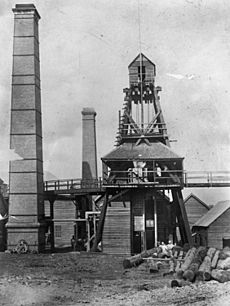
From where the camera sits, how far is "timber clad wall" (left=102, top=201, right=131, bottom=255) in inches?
971

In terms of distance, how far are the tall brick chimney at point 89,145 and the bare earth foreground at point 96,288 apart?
65.9 feet

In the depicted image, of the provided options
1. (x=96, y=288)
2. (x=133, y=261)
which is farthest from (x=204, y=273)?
(x=133, y=261)

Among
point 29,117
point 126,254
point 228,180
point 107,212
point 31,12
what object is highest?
point 31,12

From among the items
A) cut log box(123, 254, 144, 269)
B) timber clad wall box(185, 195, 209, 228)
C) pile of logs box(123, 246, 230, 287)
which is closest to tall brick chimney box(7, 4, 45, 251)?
pile of logs box(123, 246, 230, 287)

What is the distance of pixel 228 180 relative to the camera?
25.9 meters

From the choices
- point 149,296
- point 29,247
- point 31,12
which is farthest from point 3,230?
point 149,296

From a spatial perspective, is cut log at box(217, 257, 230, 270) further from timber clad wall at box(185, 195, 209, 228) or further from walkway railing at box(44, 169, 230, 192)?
timber clad wall at box(185, 195, 209, 228)

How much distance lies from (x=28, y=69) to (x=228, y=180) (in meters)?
13.3

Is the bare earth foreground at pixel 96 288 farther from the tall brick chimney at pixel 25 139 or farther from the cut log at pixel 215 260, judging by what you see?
the tall brick chimney at pixel 25 139

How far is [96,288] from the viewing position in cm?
1258

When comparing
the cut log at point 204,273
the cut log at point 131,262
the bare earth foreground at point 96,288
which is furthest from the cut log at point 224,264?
the cut log at point 131,262

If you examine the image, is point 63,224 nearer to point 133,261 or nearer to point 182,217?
point 182,217

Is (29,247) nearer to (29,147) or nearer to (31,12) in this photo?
(29,147)

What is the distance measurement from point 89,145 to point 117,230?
1569 centimetres
